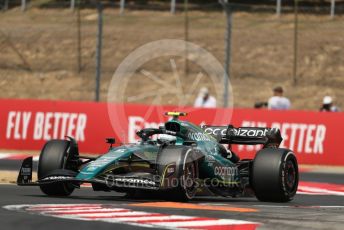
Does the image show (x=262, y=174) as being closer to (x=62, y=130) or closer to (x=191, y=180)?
(x=191, y=180)

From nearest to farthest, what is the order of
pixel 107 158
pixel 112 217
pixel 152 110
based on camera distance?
pixel 112 217
pixel 107 158
pixel 152 110

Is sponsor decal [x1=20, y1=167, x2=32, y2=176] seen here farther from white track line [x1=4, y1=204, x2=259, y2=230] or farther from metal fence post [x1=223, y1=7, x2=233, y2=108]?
metal fence post [x1=223, y1=7, x2=233, y2=108]

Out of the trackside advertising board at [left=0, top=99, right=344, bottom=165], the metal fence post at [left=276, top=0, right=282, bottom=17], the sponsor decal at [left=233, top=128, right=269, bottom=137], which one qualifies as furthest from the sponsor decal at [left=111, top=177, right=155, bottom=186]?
the metal fence post at [left=276, top=0, right=282, bottom=17]

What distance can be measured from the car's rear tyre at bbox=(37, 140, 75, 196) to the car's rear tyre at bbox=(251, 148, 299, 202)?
261cm

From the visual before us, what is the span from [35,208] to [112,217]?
129 centimetres

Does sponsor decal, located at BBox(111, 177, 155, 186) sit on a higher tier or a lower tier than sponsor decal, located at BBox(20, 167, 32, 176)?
lower

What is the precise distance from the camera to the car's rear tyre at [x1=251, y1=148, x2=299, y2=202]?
50.0 ft

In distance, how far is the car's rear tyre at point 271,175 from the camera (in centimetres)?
1523

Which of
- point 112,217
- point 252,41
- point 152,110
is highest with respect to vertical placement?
point 252,41

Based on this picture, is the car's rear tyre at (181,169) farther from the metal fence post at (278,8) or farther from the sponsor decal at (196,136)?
the metal fence post at (278,8)

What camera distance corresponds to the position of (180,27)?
49.2 metres

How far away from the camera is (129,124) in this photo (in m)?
26.7

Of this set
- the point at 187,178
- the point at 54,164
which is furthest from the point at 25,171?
the point at 187,178

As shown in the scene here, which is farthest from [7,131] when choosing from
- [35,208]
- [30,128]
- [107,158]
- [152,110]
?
[35,208]
